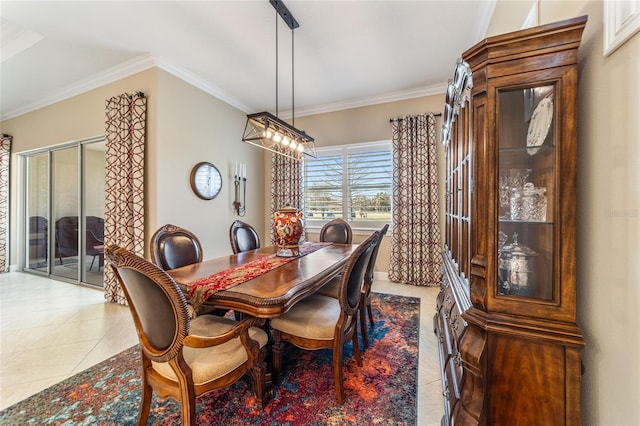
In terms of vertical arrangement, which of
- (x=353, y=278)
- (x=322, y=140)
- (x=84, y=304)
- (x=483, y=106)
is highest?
(x=322, y=140)

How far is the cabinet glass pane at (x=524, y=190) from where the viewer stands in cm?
93

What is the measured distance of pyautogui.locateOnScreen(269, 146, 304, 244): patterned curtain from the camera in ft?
14.3

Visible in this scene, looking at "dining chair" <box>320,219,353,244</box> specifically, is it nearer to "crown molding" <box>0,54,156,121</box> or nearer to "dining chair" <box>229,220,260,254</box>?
"dining chair" <box>229,220,260,254</box>

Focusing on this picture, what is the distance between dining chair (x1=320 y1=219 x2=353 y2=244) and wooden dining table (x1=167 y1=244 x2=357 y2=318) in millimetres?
967

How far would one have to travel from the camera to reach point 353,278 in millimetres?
1556

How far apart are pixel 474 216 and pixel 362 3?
6.85 ft

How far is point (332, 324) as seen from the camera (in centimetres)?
157

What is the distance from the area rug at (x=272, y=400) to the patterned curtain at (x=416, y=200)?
5.93 feet

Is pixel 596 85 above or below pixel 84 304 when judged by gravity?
above

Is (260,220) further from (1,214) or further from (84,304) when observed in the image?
(1,214)

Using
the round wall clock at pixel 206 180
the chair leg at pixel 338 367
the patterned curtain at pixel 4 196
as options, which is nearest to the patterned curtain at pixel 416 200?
the chair leg at pixel 338 367

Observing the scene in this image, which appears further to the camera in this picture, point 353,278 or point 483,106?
point 353,278

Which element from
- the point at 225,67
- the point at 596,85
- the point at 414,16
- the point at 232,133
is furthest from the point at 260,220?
the point at 596,85

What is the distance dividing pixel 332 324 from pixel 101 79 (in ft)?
13.5
